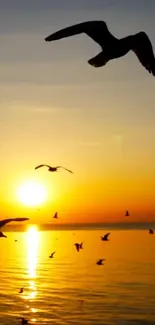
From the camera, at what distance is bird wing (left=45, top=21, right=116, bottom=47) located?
8.59m

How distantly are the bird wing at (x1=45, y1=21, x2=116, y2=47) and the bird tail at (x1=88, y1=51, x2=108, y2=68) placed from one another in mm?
335

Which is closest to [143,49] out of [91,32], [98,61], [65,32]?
[98,61]

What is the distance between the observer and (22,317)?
107 feet

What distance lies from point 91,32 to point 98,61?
52cm

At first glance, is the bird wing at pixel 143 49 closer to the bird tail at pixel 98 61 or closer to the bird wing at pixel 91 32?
the bird wing at pixel 91 32

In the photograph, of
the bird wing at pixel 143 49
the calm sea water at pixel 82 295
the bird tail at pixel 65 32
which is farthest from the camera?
the calm sea water at pixel 82 295

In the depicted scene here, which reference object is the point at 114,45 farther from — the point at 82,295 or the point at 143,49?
the point at 82,295

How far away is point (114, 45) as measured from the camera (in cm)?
1051

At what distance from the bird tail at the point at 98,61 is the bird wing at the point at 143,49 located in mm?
583

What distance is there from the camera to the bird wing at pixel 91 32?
28.2ft

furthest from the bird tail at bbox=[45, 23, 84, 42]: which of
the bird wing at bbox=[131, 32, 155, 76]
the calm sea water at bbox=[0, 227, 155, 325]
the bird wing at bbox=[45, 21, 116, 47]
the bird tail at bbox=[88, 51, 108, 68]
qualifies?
the calm sea water at bbox=[0, 227, 155, 325]

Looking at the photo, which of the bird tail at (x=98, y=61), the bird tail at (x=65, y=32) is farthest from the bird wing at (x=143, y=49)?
the bird tail at (x=65, y=32)

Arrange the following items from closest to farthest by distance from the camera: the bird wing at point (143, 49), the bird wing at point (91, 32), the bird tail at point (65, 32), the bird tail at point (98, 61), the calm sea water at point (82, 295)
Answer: the bird tail at point (65, 32), the bird wing at point (91, 32), the bird wing at point (143, 49), the bird tail at point (98, 61), the calm sea water at point (82, 295)

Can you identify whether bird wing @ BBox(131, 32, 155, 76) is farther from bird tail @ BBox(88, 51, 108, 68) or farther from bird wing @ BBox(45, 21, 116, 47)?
bird tail @ BBox(88, 51, 108, 68)
